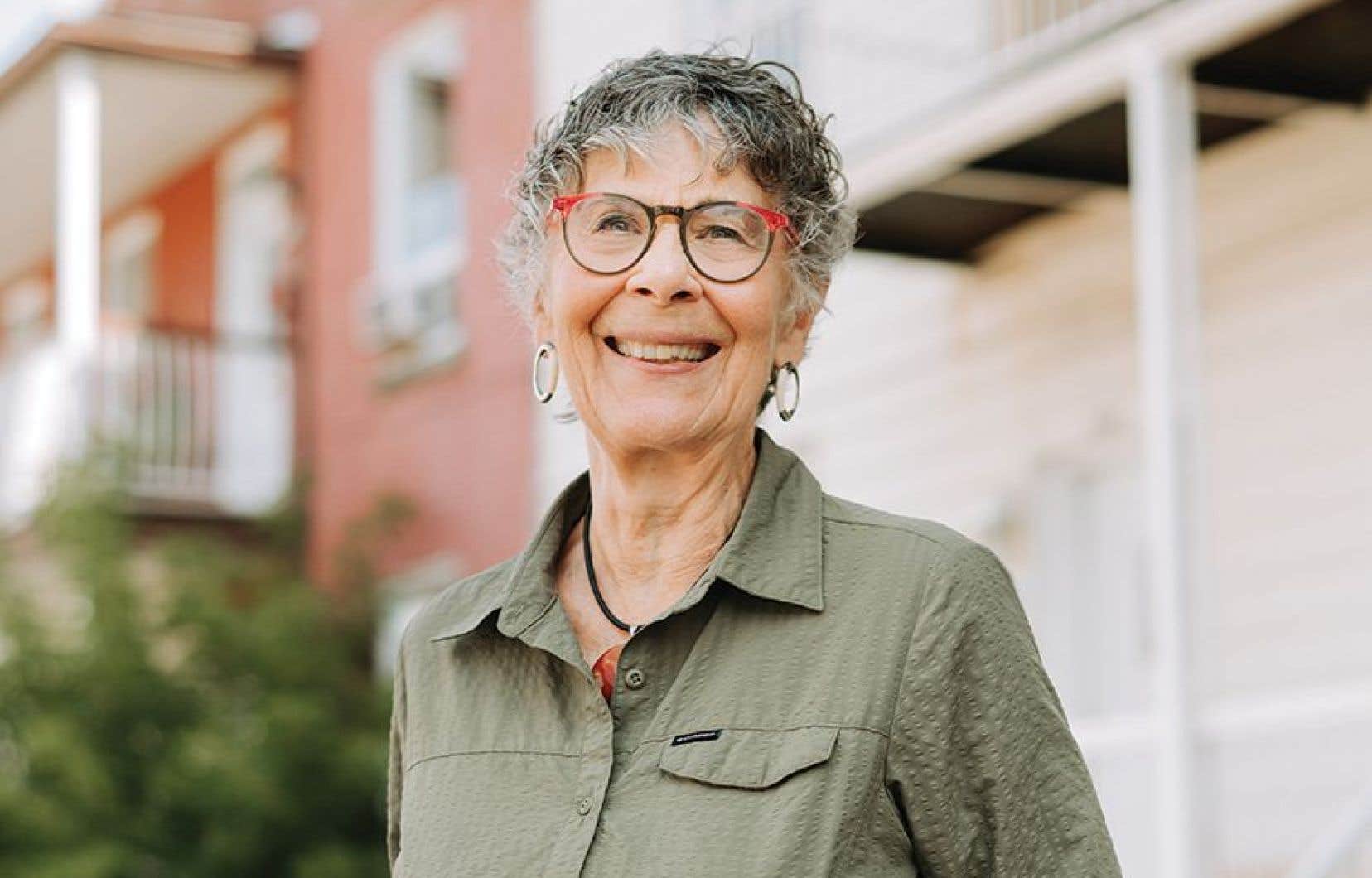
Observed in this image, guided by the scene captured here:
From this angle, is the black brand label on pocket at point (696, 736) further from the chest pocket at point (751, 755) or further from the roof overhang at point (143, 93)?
the roof overhang at point (143, 93)

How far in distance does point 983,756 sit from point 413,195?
12353mm

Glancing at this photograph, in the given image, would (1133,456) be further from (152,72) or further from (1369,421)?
(152,72)

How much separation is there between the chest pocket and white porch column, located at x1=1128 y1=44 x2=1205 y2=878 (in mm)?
4737

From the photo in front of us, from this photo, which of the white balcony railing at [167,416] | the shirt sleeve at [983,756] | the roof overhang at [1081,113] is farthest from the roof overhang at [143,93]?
the shirt sleeve at [983,756]

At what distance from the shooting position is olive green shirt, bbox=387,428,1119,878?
2.18m

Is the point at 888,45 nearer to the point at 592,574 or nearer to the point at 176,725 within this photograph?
the point at 176,725

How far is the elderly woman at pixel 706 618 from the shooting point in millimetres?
2193

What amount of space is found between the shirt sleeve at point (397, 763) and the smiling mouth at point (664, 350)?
428 millimetres

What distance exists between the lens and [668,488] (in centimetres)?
247

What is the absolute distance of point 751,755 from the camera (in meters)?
2.23

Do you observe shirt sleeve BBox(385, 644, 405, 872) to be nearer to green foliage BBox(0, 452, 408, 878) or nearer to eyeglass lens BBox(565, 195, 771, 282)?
eyeglass lens BBox(565, 195, 771, 282)

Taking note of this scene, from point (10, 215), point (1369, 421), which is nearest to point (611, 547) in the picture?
point (1369, 421)

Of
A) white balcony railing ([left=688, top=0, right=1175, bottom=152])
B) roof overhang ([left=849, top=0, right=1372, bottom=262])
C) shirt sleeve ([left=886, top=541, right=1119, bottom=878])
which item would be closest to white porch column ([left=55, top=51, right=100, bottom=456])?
white balcony railing ([left=688, top=0, right=1175, bottom=152])

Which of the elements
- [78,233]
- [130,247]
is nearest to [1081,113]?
[78,233]
